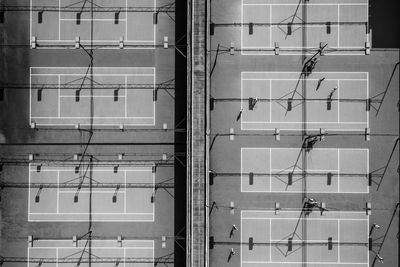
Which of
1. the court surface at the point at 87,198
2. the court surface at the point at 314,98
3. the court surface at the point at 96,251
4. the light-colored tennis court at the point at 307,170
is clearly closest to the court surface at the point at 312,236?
the light-colored tennis court at the point at 307,170

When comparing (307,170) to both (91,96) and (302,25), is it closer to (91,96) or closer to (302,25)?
(302,25)

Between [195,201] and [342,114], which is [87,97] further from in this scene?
[342,114]

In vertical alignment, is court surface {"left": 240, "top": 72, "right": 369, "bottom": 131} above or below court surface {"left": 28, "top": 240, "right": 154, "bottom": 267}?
above

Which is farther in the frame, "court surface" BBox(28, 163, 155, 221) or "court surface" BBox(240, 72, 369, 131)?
"court surface" BBox(28, 163, 155, 221)

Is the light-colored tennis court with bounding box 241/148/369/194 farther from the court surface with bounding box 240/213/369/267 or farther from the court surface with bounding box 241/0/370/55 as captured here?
the court surface with bounding box 241/0/370/55

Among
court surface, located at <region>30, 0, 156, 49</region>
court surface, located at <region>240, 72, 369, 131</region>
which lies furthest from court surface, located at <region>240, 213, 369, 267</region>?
court surface, located at <region>30, 0, 156, 49</region>

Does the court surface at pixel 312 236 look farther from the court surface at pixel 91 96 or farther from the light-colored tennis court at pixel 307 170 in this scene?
the court surface at pixel 91 96

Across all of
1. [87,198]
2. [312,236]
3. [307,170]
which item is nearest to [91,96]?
[87,198]
